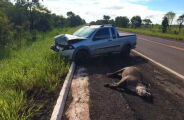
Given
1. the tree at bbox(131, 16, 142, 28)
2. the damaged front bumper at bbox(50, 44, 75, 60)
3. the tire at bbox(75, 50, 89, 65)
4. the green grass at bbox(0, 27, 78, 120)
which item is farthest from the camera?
the tree at bbox(131, 16, 142, 28)

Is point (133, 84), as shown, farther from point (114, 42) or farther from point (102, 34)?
point (114, 42)

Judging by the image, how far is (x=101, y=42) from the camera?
6.88 m

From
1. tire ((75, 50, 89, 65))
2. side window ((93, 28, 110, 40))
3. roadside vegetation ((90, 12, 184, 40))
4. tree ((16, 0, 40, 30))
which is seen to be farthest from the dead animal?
roadside vegetation ((90, 12, 184, 40))

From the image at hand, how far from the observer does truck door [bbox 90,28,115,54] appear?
6652 millimetres

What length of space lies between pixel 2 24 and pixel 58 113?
40.0 ft

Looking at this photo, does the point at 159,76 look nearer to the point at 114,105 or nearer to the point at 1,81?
the point at 114,105

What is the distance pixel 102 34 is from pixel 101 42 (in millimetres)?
456

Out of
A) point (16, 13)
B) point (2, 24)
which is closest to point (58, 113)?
point (2, 24)

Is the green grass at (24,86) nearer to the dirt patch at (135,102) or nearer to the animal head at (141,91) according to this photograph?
the dirt patch at (135,102)

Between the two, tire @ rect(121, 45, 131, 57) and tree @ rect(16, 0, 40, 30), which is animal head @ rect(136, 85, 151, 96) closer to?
tire @ rect(121, 45, 131, 57)

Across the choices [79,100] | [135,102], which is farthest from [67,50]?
[135,102]

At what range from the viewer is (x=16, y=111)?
2695mm

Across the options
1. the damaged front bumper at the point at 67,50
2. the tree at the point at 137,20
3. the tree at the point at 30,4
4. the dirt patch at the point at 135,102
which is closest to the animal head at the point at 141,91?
the dirt patch at the point at 135,102

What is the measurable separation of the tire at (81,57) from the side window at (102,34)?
936mm
